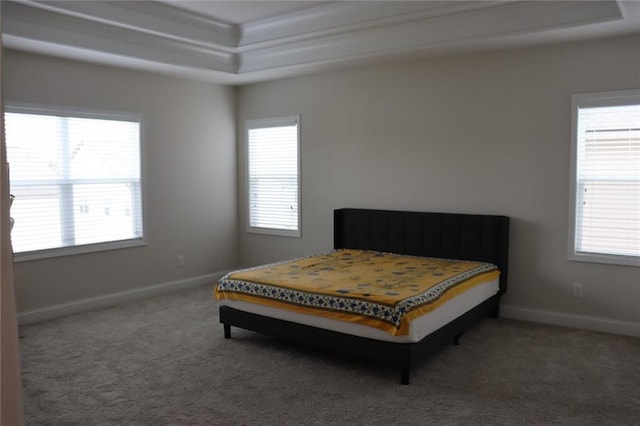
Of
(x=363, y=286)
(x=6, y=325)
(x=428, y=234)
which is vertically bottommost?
(x=363, y=286)

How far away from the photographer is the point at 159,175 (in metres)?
5.95

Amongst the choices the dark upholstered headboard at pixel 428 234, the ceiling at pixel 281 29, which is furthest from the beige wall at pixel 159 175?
the dark upholstered headboard at pixel 428 234

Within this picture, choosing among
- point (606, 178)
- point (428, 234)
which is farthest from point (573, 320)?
point (428, 234)

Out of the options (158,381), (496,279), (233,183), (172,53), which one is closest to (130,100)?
(172,53)

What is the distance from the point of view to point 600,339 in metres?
4.28

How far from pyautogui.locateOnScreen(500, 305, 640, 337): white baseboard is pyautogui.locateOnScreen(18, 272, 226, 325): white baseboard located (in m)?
3.47

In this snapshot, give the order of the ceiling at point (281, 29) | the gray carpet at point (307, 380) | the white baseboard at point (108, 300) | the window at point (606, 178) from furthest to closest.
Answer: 1. the white baseboard at point (108, 300)
2. the window at point (606, 178)
3. the ceiling at point (281, 29)
4. the gray carpet at point (307, 380)

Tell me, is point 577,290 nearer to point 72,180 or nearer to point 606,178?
point 606,178

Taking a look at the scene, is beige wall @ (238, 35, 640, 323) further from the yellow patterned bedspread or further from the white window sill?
the white window sill

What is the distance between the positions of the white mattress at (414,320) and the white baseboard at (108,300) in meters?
1.76

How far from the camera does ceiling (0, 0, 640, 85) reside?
A: 164 inches

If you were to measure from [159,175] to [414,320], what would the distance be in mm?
3689

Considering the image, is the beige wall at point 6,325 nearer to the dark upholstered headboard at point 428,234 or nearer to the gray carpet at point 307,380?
the gray carpet at point 307,380

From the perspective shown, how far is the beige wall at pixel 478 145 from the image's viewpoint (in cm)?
452
